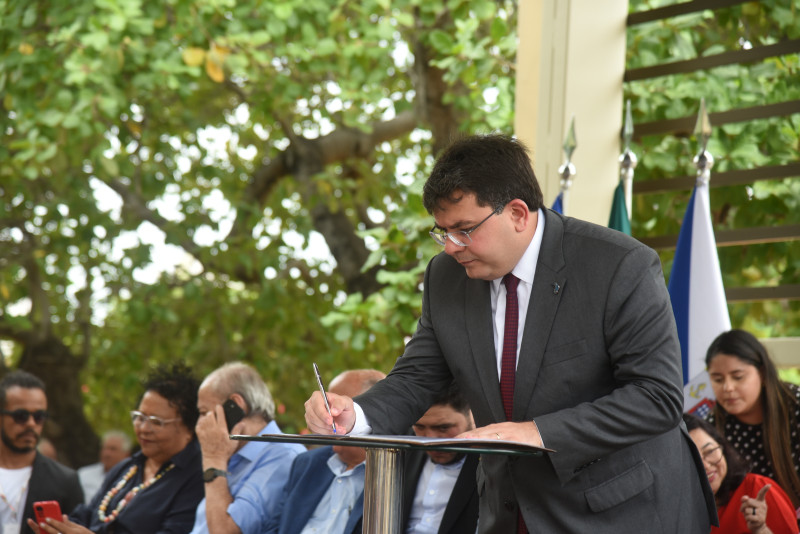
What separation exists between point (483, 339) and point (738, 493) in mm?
1550

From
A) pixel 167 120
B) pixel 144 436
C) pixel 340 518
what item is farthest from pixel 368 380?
pixel 167 120

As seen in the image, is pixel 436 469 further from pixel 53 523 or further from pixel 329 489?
pixel 53 523

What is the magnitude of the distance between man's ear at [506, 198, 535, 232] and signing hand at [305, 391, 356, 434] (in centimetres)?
60

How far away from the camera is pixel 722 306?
4598mm

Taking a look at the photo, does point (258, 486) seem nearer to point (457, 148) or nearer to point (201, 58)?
point (457, 148)

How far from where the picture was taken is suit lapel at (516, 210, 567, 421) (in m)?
2.49

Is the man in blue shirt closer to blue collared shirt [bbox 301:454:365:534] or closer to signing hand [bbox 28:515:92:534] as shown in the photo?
blue collared shirt [bbox 301:454:365:534]

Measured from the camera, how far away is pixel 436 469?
145 inches

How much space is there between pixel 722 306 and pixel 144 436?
8.81 ft

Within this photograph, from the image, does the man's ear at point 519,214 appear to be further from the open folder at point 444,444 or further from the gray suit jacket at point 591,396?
the open folder at point 444,444

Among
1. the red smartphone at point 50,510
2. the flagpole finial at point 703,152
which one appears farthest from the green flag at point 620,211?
the red smartphone at point 50,510

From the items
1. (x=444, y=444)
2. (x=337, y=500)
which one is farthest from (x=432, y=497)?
(x=444, y=444)

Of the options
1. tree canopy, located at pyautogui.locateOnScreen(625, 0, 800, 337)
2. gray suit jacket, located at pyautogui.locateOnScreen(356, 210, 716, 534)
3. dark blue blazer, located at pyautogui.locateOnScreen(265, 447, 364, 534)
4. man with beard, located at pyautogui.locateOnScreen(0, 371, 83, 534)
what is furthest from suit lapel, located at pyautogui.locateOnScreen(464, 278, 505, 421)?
man with beard, located at pyautogui.locateOnScreen(0, 371, 83, 534)

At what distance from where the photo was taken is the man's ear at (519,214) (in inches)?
100
